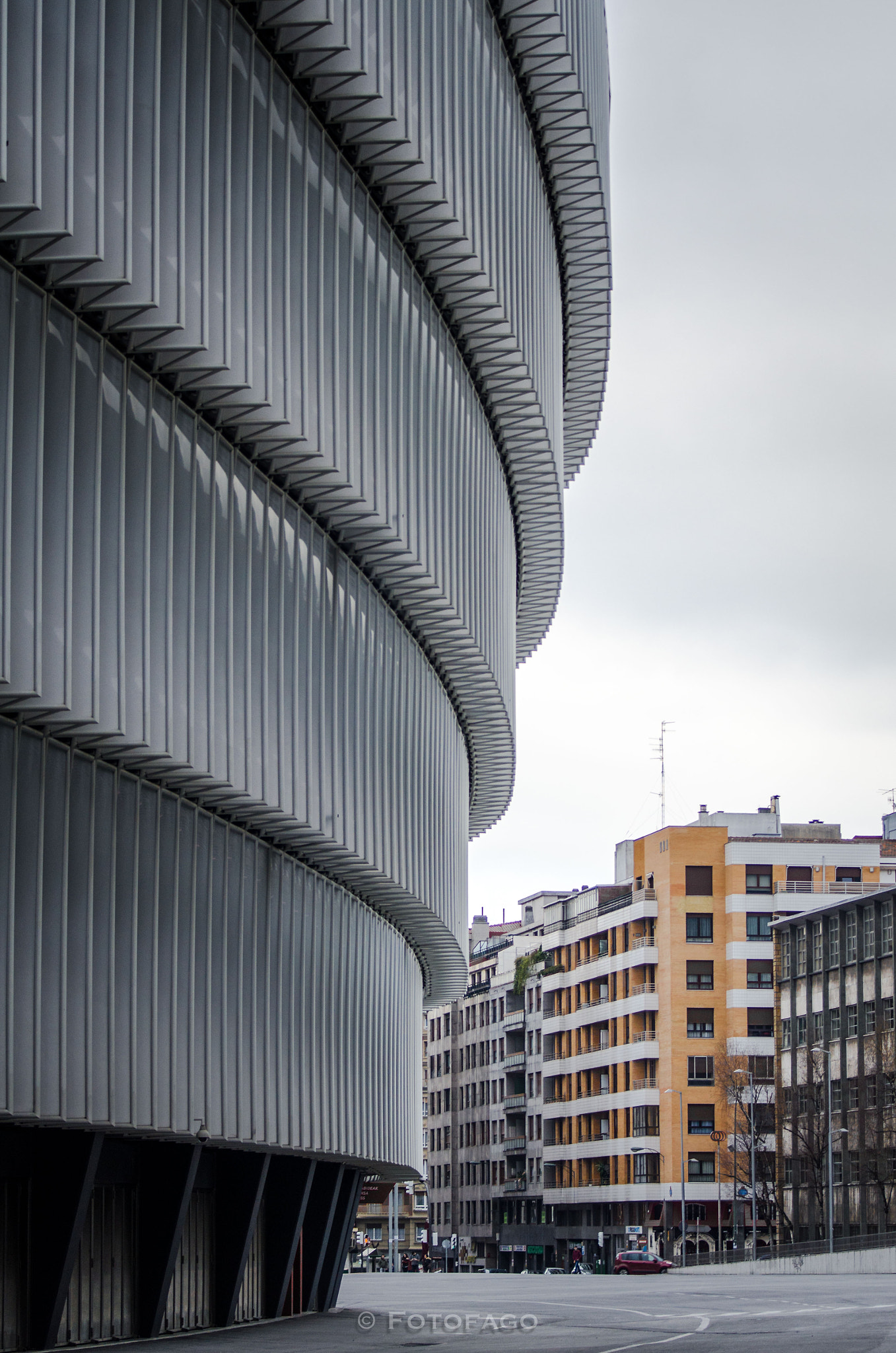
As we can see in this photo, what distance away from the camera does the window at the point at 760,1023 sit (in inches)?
4702

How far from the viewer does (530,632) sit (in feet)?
164

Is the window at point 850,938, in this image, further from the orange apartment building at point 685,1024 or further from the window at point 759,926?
the window at point 759,926

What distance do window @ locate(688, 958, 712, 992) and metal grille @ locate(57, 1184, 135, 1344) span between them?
9635 cm

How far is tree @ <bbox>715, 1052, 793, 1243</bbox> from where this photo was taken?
10862 centimetres

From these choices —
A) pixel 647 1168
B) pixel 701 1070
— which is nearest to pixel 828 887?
pixel 701 1070

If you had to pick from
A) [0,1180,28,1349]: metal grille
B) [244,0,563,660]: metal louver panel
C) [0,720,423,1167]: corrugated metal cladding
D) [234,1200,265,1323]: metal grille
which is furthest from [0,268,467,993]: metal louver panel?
[234,1200,265,1323]: metal grille

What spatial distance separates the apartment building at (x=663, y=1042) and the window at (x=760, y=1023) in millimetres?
92

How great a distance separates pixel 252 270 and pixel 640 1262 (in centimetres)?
8310

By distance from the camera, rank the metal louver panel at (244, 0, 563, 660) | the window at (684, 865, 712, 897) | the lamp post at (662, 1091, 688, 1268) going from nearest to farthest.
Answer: the metal louver panel at (244, 0, 563, 660)
the lamp post at (662, 1091, 688, 1268)
the window at (684, 865, 712, 897)

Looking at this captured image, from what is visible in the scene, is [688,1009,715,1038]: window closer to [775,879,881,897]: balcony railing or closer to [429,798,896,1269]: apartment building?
[429,798,896,1269]: apartment building

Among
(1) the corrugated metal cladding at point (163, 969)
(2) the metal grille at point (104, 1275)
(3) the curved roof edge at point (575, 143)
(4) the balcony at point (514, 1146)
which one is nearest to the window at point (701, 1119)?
(4) the balcony at point (514, 1146)

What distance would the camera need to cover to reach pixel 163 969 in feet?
73.1

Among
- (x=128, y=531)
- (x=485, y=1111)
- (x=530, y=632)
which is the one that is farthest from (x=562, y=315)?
(x=485, y=1111)

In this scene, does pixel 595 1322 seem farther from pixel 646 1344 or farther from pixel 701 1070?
pixel 701 1070
